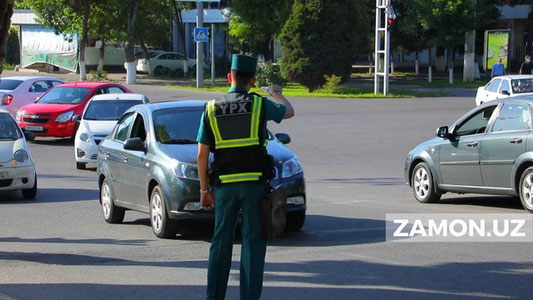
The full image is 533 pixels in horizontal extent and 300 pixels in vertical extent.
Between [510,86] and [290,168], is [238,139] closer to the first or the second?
[290,168]

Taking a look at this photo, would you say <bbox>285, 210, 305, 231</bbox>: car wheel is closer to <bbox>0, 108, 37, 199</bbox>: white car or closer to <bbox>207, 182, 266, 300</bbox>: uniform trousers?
<bbox>207, 182, 266, 300</bbox>: uniform trousers

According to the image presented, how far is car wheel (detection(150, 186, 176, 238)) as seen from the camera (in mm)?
10664

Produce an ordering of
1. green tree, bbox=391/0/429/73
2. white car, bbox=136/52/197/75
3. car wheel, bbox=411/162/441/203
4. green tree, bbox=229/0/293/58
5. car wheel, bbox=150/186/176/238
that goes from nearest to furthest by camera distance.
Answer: car wheel, bbox=150/186/176/238 < car wheel, bbox=411/162/441/203 < green tree, bbox=229/0/293/58 < green tree, bbox=391/0/429/73 < white car, bbox=136/52/197/75

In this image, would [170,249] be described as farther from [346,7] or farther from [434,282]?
[346,7]

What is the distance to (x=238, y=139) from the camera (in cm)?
646

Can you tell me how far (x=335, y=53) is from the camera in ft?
147

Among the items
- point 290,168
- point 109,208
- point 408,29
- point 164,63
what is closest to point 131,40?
point 164,63

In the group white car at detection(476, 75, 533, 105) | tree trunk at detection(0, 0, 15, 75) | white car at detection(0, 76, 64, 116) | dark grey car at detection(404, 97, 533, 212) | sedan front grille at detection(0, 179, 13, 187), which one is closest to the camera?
tree trunk at detection(0, 0, 15, 75)

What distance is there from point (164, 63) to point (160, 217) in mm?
52814

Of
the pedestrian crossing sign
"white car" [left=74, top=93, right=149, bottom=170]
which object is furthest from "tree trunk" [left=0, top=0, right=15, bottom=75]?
the pedestrian crossing sign

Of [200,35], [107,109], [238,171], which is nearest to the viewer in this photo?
[238,171]

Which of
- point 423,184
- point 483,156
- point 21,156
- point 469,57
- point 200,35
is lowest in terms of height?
point 423,184

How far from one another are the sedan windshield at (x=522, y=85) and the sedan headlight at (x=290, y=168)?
61.7 feet

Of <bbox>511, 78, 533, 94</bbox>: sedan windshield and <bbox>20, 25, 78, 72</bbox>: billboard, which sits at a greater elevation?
<bbox>20, 25, 78, 72</bbox>: billboard
